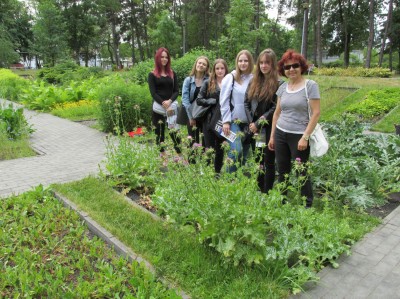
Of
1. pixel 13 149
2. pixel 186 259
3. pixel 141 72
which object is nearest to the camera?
pixel 186 259

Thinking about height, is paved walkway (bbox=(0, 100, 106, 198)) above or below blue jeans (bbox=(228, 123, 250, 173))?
below

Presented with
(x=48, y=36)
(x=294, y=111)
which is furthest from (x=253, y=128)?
(x=48, y=36)

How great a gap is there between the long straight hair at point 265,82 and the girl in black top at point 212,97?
70 cm

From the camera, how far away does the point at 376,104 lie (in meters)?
10.4

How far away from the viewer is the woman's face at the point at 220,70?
475cm

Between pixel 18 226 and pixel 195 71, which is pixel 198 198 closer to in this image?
pixel 18 226

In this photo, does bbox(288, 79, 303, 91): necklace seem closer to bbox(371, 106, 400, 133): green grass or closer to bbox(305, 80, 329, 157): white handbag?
bbox(305, 80, 329, 157): white handbag

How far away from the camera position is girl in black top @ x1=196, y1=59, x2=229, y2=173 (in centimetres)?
477

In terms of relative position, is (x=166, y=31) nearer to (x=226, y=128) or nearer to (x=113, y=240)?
(x=226, y=128)

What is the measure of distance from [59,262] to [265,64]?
3.08m

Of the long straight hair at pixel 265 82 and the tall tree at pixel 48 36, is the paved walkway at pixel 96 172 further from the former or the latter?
the tall tree at pixel 48 36

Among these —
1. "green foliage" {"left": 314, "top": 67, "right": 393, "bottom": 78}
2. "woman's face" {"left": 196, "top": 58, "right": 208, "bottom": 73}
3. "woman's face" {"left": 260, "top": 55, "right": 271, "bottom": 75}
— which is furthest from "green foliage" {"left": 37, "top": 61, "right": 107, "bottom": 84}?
"woman's face" {"left": 260, "top": 55, "right": 271, "bottom": 75}

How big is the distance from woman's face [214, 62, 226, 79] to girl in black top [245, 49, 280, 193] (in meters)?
0.68

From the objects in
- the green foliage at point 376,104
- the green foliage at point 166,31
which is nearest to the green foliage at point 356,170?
the green foliage at point 376,104
